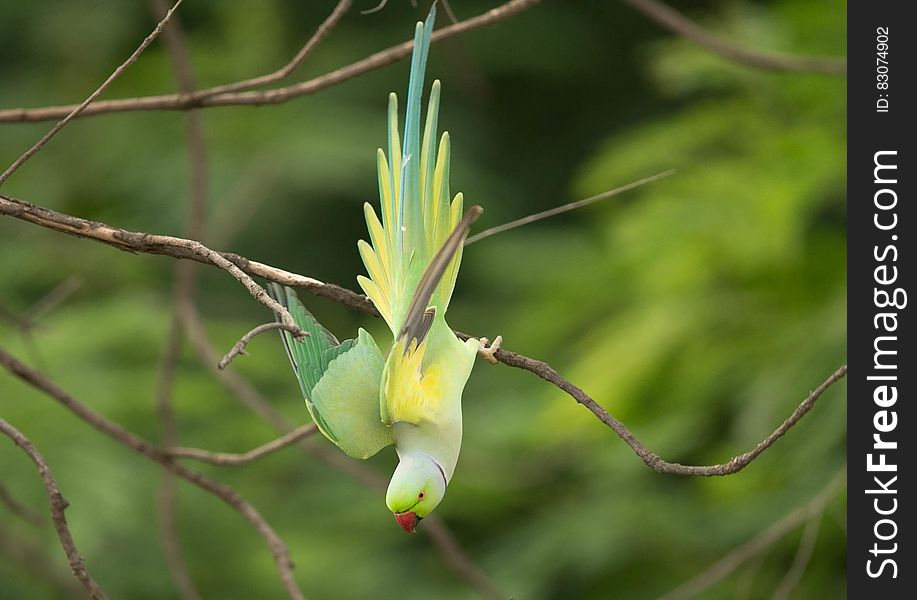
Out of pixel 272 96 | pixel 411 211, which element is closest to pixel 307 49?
pixel 272 96

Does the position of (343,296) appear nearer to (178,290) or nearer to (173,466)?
(173,466)

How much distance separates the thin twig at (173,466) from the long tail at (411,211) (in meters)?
0.45

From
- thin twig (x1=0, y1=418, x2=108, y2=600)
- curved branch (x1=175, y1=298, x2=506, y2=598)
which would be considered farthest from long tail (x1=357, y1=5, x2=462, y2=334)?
curved branch (x1=175, y1=298, x2=506, y2=598)

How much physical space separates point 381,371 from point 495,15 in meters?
0.58

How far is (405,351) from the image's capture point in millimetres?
1338

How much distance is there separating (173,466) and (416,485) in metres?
0.58

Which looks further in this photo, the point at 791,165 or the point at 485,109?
the point at 485,109

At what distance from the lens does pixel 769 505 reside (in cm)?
290

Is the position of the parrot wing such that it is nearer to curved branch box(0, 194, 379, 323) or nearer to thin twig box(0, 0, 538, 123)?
curved branch box(0, 194, 379, 323)

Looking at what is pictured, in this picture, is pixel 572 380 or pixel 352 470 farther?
pixel 572 380

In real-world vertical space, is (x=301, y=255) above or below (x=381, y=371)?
above

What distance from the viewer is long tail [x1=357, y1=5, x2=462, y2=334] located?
1.35 meters

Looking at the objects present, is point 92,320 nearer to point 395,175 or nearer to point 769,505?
point 769,505

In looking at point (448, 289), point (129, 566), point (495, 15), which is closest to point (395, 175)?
point (448, 289)
